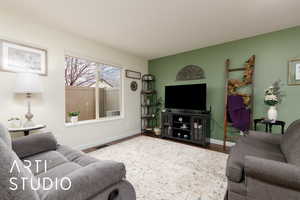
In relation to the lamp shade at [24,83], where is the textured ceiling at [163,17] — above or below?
above

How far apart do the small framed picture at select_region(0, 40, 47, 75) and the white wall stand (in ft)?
0.27

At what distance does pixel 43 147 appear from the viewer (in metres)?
1.67

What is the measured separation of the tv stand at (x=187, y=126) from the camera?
3.24 metres

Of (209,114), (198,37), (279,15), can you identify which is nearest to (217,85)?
(209,114)

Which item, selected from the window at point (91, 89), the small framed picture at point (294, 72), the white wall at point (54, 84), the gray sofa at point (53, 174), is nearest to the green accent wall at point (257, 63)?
the small framed picture at point (294, 72)

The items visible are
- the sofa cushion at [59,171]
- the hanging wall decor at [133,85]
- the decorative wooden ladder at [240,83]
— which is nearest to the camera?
the sofa cushion at [59,171]

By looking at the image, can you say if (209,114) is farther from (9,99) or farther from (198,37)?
(9,99)

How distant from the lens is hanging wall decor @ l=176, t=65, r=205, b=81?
3.65m

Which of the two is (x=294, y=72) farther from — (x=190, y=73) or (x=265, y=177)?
(x=265, y=177)

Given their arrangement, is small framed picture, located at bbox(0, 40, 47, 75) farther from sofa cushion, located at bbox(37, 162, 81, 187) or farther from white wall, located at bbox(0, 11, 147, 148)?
sofa cushion, located at bbox(37, 162, 81, 187)

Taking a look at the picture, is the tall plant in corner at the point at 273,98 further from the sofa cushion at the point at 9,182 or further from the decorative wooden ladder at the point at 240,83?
the sofa cushion at the point at 9,182

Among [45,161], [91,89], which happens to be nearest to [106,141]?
[91,89]

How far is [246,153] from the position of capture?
1.66 m

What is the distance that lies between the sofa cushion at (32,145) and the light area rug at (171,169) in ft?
3.64
